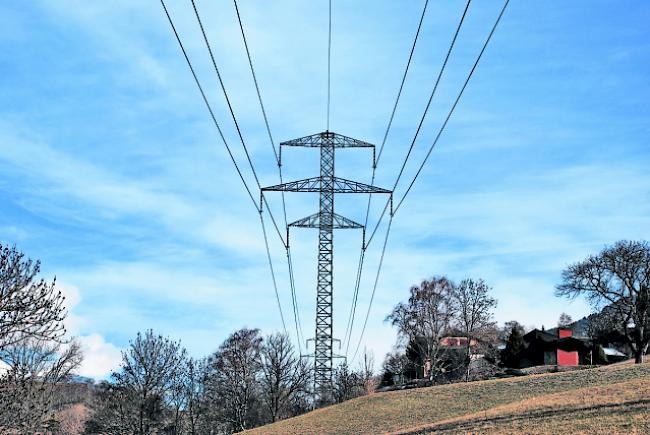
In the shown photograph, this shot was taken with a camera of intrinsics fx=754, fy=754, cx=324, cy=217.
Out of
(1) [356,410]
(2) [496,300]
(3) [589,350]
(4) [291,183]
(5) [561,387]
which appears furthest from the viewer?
(3) [589,350]

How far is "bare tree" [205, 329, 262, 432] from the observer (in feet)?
242

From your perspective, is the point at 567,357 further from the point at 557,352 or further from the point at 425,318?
the point at 425,318

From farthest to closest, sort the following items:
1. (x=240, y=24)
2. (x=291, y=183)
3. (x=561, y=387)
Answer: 1. (x=561, y=387)
2. (x=291, y=183)
3. (x=240, y=24)

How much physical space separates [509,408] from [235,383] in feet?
130

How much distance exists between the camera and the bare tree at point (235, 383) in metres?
73.9

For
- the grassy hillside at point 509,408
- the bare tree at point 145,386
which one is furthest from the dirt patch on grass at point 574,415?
the bare tree at point 145,386

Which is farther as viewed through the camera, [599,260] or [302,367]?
[302,367]

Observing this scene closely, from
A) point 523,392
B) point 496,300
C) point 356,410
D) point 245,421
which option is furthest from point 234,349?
point 523,392

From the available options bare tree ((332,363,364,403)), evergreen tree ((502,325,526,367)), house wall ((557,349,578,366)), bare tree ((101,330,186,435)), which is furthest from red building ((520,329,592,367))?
bare tree ((101,330,186,435))

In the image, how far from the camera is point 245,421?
252 feet

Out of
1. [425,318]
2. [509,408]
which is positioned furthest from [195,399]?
[509,408]

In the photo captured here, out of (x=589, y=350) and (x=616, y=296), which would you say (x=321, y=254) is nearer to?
(x=616, y=296)

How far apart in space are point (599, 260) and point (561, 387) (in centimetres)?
1646

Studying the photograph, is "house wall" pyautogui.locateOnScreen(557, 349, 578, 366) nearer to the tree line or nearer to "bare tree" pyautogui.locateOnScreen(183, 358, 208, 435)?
the tree line
